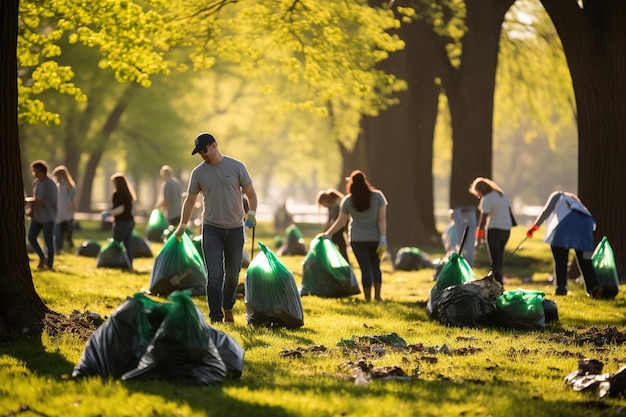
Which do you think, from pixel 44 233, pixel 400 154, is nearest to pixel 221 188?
pixel 44 233

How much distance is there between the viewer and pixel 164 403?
18.5 feet

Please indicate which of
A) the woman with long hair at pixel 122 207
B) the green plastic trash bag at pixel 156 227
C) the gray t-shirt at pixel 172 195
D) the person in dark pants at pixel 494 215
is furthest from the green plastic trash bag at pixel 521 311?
the green plastic trash bag at pixel 156 227

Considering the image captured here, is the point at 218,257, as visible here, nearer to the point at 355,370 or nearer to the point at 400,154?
the point at 355,370

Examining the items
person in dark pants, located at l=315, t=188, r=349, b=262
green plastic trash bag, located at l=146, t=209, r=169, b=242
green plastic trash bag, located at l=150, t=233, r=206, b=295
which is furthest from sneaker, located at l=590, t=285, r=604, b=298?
green plastic trash bag, located at l=146, t=209, r=169, b=242

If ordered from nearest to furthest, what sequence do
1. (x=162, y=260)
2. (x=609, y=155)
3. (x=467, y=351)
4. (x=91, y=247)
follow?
(x=467, y=351) → (x=162, y=260) → (x=609, y=155) → (x=91, y=247)

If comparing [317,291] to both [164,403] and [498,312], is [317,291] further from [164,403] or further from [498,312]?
[164,403]

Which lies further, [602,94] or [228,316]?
[602,94]

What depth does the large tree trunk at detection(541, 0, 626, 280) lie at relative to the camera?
14.3 m

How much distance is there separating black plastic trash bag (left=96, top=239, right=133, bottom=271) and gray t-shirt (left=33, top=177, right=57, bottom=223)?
158 cm

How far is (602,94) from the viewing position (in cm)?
1446

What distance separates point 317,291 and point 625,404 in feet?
23.7

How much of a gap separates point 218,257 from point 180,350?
3.22m

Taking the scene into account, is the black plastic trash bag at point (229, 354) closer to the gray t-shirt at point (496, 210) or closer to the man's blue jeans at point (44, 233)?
the gray t-shirt at point (496, 210)

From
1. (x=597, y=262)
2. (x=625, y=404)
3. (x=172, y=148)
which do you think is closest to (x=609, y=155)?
(x=597, y=262)
